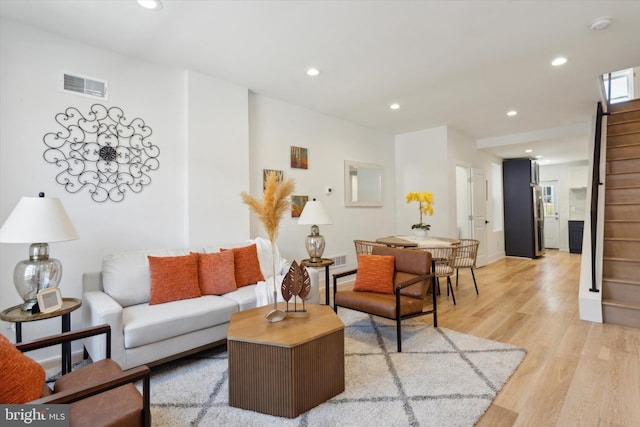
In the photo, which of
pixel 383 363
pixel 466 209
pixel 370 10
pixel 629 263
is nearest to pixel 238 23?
pixel 370 10

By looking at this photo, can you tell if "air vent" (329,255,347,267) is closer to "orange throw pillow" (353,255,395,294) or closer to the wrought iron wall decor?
"orange throw pillow" (353,255,395,294)

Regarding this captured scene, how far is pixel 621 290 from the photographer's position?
3344mm

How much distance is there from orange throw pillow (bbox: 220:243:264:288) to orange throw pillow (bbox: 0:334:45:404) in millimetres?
1869

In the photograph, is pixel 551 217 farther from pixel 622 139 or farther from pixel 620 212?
pixel 620 212

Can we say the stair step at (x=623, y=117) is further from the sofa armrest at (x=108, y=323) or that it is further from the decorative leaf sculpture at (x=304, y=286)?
the sofa armrest at (x=108, y=323)

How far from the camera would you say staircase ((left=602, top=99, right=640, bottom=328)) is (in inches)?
129

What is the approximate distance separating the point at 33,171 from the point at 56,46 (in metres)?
1.10

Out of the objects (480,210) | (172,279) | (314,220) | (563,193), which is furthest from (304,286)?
(563,193)

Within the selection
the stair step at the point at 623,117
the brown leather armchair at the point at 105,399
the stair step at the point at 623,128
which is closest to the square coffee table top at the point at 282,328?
the brown leather armchair at the point at 105,399

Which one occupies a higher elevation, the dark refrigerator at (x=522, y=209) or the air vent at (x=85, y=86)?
the air vent at (x=85, y=86)

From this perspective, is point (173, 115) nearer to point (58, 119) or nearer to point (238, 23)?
point (58, 119)

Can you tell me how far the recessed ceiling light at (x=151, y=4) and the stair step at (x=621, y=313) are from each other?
493 cm

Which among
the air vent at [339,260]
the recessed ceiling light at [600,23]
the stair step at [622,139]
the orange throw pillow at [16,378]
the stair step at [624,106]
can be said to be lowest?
the air vent at [339,260]

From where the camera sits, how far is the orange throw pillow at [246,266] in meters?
3.17
